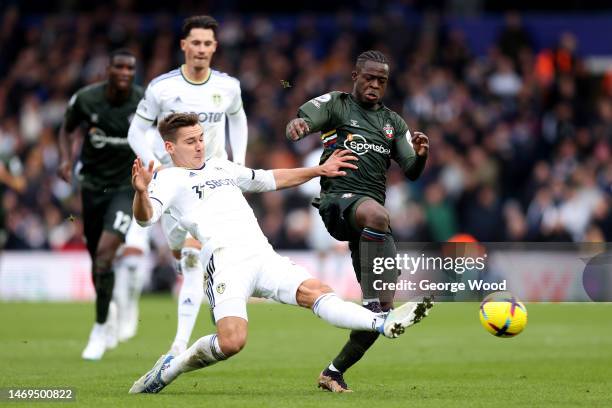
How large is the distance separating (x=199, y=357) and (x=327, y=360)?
11.6 ft

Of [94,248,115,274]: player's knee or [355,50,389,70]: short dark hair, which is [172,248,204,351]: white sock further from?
[355,50,389,70]: short dark hair

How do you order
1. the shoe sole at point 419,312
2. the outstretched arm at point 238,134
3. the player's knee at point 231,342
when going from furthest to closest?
the outstretched arm at point 238,134
the player's knee at point 231,342
the shoe sole at point 419,312

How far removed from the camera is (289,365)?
11.3 metres

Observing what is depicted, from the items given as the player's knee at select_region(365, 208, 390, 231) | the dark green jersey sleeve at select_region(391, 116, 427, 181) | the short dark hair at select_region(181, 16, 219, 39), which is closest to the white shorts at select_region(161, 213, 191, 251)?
the short dark hair at select_region(181, 16, 219, 39)

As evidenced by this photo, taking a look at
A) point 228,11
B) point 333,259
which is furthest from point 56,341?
point 228,11

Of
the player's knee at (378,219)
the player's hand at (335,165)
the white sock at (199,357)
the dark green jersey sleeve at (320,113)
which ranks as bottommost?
the white sock at (199,357)

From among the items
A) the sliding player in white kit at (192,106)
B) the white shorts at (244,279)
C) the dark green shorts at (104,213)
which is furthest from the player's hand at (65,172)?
the white shorts at (244,279)

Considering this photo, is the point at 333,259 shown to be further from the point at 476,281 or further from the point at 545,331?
the point at 476,281

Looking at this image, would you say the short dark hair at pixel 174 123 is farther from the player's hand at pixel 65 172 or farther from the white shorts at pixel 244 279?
the player's hand at pixel 65 172

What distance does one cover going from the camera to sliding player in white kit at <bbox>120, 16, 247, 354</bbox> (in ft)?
36.0

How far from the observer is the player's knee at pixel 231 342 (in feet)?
27.4

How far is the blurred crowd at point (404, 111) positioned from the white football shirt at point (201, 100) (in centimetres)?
925

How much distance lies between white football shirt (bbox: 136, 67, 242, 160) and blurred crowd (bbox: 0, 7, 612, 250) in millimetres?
9254

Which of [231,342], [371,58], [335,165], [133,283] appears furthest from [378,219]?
[133,283]
